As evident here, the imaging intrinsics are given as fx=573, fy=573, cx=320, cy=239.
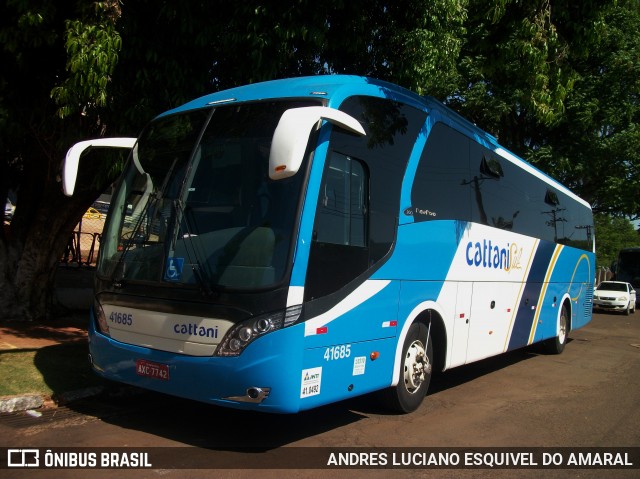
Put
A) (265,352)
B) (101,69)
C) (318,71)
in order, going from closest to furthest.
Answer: (265,352), (101,69), (318,71)

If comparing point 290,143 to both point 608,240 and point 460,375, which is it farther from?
point 608,240

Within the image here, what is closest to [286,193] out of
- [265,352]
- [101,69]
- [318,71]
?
[265,352]

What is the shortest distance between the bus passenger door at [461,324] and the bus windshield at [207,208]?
Result: 3.37 m

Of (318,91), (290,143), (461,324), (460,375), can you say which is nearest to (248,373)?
(290,143)

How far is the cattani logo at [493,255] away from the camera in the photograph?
7.70 metres

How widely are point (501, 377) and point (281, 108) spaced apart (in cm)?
A: 611

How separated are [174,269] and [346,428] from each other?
239 centimetres

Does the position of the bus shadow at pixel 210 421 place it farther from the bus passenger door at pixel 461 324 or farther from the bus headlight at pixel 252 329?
the bus passenger door at pixel 461 324

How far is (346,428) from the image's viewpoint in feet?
19.0

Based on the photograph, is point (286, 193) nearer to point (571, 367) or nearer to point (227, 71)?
point (227, 71)

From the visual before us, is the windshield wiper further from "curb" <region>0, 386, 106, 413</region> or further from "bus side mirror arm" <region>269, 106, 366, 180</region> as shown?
"curb" <region>0, 386, 106, 413</region>

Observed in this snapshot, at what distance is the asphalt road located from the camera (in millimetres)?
4773

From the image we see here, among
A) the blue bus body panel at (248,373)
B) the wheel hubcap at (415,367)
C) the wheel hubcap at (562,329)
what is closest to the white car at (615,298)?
the wheel hubcap at (562,329)

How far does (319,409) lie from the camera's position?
652 centimetres
